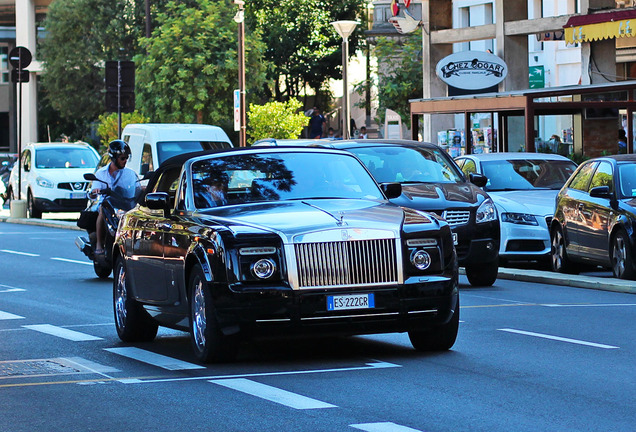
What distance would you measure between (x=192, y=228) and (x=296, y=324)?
127cm

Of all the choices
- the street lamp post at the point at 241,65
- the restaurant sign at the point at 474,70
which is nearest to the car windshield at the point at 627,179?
the restaurant sign at the point at 474,70

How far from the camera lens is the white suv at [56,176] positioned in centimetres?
3744

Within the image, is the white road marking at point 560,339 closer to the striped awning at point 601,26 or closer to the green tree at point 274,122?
the striped awning at point 601,26

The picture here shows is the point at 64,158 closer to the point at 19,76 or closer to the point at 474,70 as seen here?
the point at 19,76

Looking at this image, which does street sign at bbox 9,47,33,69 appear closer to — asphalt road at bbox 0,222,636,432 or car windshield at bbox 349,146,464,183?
car windshield at bbox 349,146,464,183

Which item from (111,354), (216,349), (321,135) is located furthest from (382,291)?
(321,135)

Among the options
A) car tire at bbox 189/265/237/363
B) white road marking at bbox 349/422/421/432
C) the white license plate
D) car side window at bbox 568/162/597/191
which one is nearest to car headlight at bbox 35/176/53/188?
car side window at bbox 568/162/597/191

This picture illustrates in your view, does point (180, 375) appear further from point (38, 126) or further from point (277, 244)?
point (38, 126)

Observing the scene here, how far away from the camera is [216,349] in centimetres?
1073

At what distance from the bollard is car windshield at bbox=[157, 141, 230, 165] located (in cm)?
976

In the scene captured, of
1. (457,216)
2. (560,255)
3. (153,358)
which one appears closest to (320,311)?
(153,358)

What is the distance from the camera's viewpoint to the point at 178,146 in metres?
30.8

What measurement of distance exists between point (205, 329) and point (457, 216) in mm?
7591

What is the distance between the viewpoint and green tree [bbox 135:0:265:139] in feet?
183
